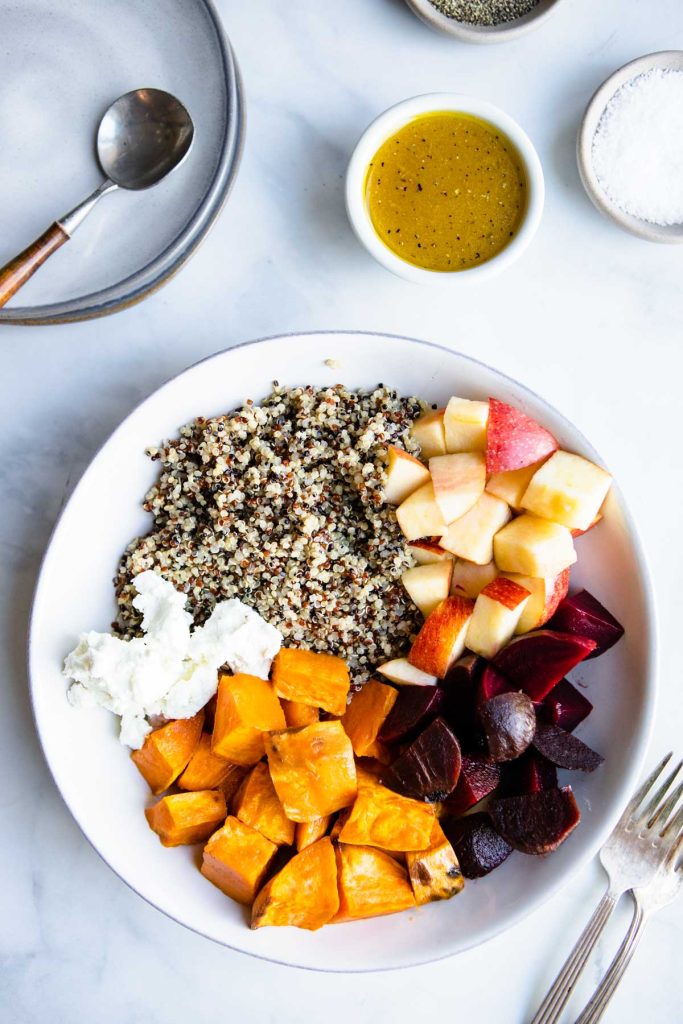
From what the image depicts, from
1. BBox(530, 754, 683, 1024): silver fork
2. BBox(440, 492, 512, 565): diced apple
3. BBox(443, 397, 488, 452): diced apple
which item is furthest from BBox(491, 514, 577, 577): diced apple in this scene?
BBox(530, 754, 683, 1024): silver fork

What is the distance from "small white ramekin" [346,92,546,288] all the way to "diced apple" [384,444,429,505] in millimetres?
288

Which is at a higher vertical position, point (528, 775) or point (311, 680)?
point (528, 775)

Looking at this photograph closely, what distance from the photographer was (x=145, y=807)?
140 cm

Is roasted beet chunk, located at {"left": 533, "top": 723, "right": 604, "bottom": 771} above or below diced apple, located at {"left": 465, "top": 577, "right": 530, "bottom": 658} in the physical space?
below

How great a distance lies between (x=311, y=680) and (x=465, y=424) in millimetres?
484

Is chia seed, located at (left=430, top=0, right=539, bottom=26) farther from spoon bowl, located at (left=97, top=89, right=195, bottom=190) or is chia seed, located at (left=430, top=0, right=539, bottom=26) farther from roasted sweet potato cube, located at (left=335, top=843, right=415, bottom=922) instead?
roasted sweet potato cube, located at (left=335, top=843, right=415, bottom=922)

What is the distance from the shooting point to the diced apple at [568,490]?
129 cm

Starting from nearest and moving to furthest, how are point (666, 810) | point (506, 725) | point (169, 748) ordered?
point (506, 725) → point (169, 748) → point (666, 810)

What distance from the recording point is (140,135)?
1393 mm

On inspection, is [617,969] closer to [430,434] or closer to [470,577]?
[470,577]

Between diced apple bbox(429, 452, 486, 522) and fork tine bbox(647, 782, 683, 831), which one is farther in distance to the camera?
fork tine bbox(647, 782, 683, 831)

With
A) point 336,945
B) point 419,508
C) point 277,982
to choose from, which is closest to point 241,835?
point 336,945

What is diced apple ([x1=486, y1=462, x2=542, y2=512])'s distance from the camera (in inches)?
52.6

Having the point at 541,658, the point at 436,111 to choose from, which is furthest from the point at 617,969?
the point at 436,111
